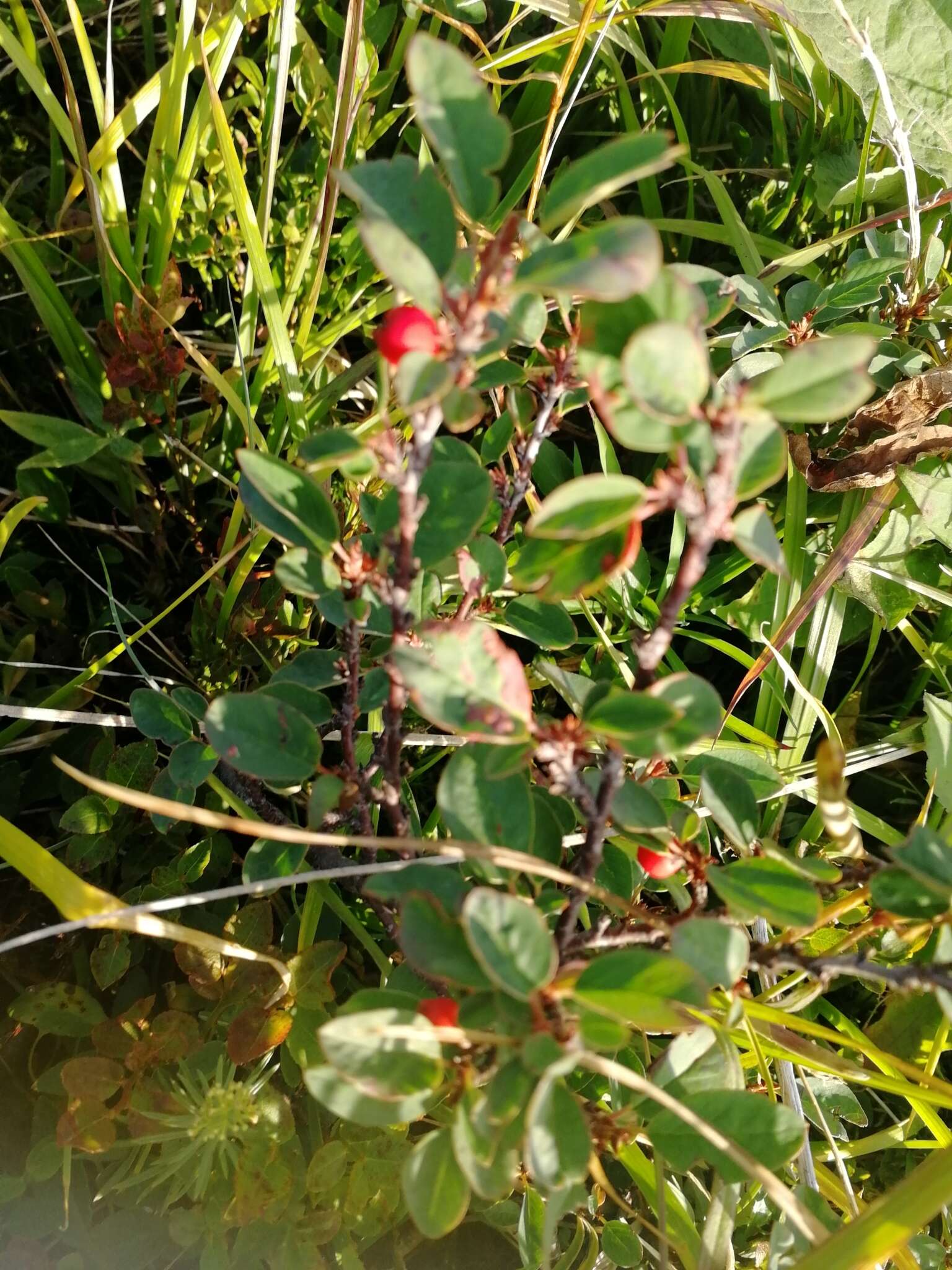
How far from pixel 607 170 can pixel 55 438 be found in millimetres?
802

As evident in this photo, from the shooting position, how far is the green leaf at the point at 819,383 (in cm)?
46

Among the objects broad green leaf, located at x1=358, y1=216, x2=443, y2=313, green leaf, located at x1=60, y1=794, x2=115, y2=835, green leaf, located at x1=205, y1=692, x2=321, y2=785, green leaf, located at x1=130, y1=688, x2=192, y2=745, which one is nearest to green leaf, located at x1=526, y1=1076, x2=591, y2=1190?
green leaf, located at x1=205, y1=692, x2=321, y2=785

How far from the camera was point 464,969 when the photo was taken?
0.56 metres

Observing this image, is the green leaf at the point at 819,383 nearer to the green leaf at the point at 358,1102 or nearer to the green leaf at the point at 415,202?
the green leaf at the point at 415,202

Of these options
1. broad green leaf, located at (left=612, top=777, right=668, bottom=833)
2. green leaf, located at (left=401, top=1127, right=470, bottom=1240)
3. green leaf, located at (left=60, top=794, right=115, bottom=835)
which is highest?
broad green leaf, located at (left=612, top=777, right=668, bottom=833)

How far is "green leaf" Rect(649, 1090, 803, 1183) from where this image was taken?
2.01ft

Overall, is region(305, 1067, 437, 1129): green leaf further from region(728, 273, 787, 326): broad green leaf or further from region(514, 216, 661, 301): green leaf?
region(728, 273, 787, 326): broad green leaf

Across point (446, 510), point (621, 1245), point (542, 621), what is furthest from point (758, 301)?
point (621, 1245)

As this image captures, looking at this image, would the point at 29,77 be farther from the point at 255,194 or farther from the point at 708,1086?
the point at 708,1086

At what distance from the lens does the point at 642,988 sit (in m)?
0.54

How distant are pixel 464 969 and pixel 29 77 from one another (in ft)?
3.38

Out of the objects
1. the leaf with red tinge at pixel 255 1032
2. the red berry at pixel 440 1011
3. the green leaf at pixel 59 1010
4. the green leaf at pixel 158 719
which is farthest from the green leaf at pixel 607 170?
the green leaf at pixel 59 1010

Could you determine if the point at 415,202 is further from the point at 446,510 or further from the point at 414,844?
the point at 414,844

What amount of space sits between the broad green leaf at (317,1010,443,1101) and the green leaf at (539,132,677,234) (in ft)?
1.38
